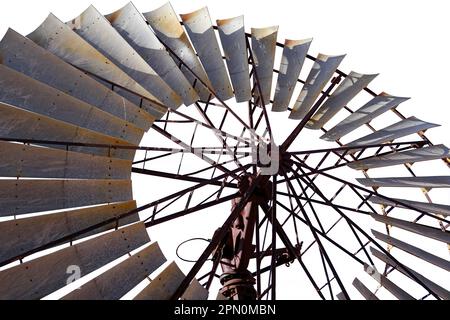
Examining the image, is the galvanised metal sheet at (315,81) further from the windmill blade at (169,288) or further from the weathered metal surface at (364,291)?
the windmill blade at (169,288)

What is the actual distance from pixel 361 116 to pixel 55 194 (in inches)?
264

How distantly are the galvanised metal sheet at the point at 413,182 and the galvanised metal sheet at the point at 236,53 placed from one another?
297 cm

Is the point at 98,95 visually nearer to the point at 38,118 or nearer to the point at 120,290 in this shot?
the point at 38,118

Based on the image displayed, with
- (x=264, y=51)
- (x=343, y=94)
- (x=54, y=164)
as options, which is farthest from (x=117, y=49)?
(x=343, y=94)

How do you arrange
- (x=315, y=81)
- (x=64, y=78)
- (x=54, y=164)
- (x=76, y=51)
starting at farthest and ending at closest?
(x=315, y=81)
(x=76, y=51)
(x=64, y=78)
(x=54, y=164)

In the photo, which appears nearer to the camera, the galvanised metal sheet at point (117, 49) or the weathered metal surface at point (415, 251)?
the galvanised metal sheet at point (117, 49)

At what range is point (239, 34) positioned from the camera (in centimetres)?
1305

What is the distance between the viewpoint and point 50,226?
909 cm

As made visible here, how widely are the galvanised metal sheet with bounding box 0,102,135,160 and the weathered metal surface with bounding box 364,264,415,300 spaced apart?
5264 mm

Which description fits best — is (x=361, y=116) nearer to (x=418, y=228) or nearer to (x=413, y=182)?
(x=413, y=182)

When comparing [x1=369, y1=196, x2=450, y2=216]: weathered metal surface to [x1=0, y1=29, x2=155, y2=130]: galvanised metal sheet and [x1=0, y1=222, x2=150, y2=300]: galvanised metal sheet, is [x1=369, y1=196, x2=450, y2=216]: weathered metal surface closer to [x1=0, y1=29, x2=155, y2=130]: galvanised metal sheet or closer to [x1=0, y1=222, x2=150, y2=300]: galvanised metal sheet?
[x1=0, y1=29, x2=155, y2=130]: galvanised metal sheet

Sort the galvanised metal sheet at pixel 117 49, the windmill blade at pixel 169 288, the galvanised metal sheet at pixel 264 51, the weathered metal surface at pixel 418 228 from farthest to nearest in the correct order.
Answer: the galvanised metal sheet at pixel 264 51
the weathered metal surface at pixel 418 228
the galvanised metal sheet at pixel 117 49
the windmill blade at pixel 169 288

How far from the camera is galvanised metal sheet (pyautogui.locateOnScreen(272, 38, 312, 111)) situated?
1352 centimetres

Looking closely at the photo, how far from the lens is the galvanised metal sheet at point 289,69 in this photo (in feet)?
44.3
